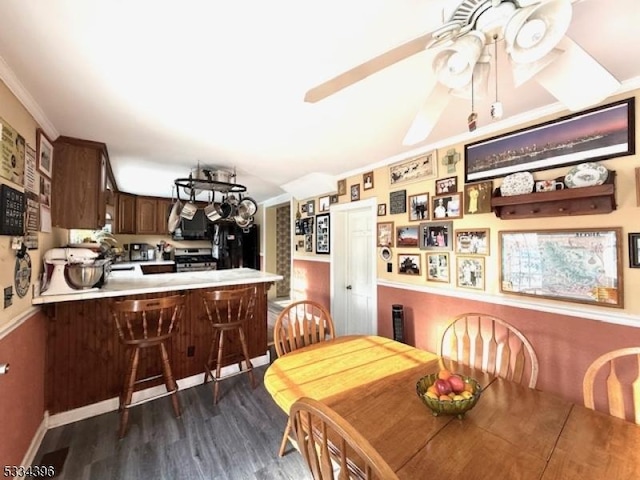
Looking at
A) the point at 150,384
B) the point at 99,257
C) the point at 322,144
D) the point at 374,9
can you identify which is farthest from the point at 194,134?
the point at 150,384

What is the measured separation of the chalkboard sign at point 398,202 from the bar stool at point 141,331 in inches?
85.4

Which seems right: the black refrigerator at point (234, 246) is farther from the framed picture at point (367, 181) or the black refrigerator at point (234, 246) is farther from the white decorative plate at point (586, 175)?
the white decorative plate at point (586, 175)

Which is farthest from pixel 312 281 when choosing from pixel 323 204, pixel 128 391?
pixel 128 391

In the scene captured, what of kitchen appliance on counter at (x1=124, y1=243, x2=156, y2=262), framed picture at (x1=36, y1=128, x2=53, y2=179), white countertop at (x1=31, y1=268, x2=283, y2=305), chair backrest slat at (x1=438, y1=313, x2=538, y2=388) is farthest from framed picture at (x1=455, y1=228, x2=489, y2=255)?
kitchen appliance on counter at (x1=124, y1=243, x2=156, y2=262)

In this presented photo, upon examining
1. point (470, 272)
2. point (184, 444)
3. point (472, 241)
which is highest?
point (472, 241)

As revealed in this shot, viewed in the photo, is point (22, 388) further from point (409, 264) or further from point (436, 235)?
point (436, 235)

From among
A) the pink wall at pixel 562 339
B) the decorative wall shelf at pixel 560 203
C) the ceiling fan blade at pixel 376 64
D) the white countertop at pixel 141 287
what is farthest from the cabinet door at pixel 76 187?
the decorative wall shelf at pixel 560 203

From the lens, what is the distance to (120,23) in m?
1.10

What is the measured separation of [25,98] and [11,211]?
76 cm

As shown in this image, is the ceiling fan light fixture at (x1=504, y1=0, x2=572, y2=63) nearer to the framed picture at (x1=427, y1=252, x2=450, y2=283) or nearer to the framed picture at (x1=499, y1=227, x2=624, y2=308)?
the framed picture at (x1=499, y1=227, x2=624, y2=308)

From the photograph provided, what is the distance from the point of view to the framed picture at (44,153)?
183 cm

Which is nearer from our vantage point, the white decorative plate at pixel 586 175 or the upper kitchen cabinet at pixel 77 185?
the white decorative plate at pixel 586 175

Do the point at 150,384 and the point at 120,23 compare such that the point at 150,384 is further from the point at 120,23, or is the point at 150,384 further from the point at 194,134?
the point at 120,23

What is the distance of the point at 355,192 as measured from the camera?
3.36 m
